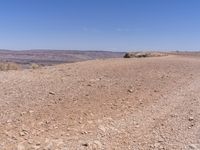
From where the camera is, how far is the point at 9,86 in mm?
9023

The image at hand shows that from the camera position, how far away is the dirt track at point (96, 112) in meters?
6.00

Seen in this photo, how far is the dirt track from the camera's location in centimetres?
600

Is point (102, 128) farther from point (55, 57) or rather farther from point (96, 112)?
point (55, 57)

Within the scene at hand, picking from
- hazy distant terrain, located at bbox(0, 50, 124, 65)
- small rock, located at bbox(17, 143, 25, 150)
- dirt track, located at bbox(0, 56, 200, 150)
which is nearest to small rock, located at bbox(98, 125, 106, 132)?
dirt track, located at bbox(0, 56, 200, 150)

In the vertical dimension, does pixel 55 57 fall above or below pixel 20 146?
below

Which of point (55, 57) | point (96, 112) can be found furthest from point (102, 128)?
point (55, 57)

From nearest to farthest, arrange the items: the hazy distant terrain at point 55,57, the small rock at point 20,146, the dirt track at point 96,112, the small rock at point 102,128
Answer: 1. the small rock at point 20,146
2. the dirt track at point 96,112
3. the small rock at point 102,128
4. the hazy distant terrain at point 55,57

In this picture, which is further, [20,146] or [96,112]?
[96,112]

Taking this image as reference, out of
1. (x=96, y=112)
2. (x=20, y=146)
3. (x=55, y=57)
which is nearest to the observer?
(x=20, y=146)

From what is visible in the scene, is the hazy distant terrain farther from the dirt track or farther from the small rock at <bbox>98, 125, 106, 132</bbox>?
the small rock at <bbox>98, 125, 106, 132</bbox>

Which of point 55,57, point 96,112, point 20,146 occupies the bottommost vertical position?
point 55,57

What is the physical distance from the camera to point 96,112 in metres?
7.49

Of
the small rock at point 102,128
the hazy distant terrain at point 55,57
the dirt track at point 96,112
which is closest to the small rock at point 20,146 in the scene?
the dirt track at point 96,112

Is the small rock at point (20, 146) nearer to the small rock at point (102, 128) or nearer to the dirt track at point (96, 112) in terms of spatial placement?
the dirt track at point (96, 112)
